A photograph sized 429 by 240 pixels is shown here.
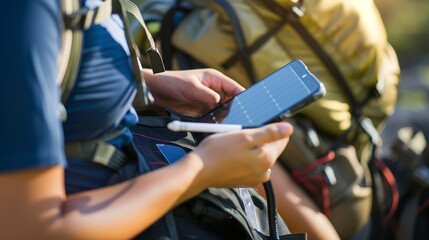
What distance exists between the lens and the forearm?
1.07 m

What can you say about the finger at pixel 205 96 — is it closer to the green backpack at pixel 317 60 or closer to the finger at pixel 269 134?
the finger at pixel 269 134

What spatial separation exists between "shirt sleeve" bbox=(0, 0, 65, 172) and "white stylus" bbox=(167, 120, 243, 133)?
26 centimetres

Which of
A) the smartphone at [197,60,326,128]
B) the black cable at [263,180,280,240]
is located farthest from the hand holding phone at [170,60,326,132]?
the black cable at [263,180,280,240]

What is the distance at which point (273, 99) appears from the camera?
141 cm

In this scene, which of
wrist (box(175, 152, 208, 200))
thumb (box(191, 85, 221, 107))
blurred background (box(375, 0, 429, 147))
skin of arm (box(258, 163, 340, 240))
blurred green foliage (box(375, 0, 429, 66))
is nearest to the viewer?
wrist (box(175, 152, 208, 200))

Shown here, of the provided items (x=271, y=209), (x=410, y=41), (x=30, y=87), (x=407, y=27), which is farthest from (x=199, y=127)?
(x=407, y=27)

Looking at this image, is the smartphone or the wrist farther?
the smartphone

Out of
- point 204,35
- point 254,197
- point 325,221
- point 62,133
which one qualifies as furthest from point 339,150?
point 62,133

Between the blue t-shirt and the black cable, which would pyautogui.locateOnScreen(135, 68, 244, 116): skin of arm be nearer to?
the black cable

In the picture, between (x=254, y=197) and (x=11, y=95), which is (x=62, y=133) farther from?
(x=254, y=197)

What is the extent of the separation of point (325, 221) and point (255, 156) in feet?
3.62

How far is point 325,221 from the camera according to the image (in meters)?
2.30

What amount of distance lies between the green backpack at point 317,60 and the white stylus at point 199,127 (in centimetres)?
102

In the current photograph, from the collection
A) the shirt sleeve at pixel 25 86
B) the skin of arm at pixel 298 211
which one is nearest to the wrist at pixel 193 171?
the shirt sleeve at pixel 25 86
